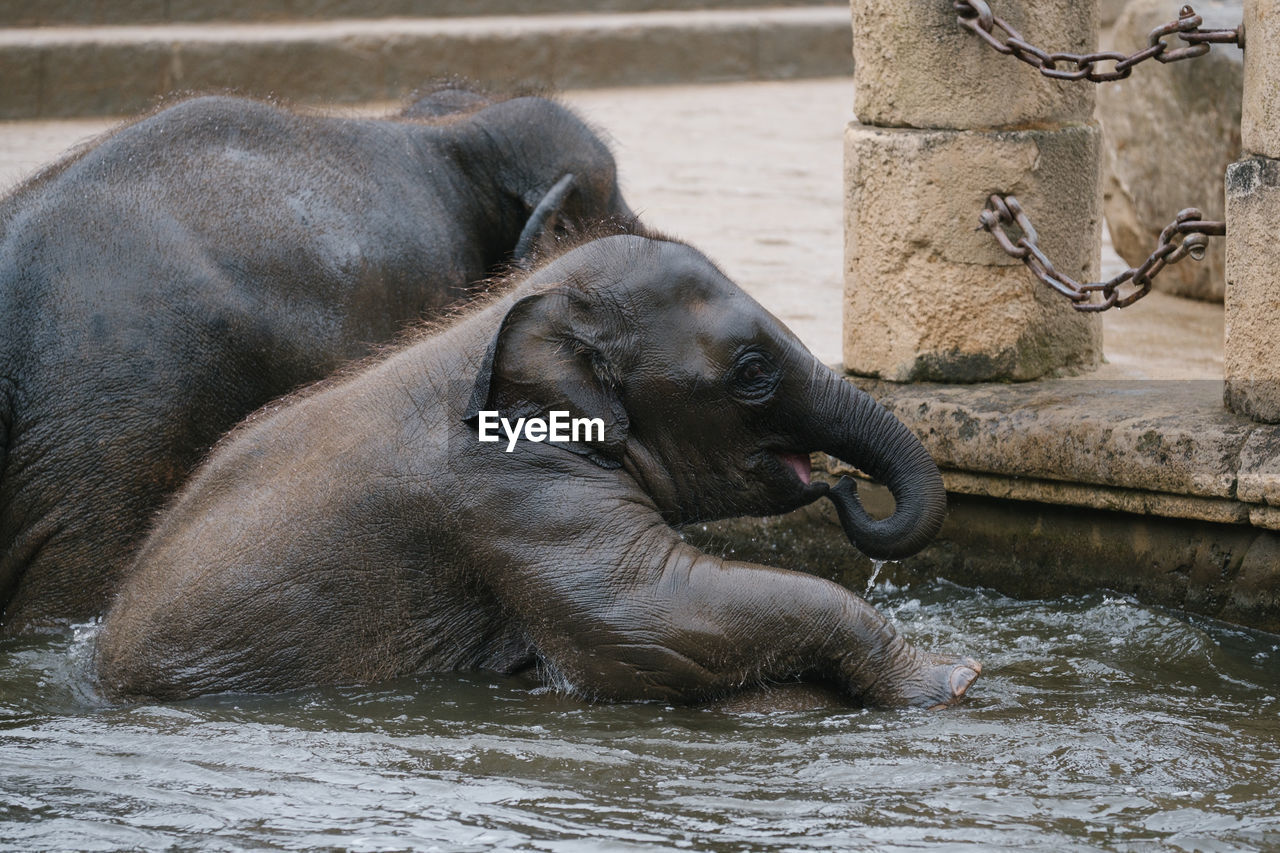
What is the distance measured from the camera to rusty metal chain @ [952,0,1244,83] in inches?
190

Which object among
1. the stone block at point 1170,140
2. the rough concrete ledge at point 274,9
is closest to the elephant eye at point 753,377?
the stone block at point 1170,140

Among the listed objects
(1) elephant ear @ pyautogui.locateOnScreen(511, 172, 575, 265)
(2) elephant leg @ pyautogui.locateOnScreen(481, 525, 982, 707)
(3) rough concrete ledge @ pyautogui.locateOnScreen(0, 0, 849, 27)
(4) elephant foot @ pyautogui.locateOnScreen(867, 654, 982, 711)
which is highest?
(3) rough concrete ledge @ pyautogui.locateOnScreen(0, 0, 849, 27)

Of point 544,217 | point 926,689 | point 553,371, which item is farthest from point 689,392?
point 544,217

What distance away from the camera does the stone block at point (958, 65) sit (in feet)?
17.5

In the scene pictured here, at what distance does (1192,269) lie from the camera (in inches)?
315

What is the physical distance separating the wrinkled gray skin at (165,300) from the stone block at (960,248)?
1011 mm

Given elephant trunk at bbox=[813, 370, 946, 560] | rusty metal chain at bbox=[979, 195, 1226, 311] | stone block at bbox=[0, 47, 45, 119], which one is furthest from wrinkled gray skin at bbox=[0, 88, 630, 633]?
stone block at bbox=[0, 47, 45, 119]

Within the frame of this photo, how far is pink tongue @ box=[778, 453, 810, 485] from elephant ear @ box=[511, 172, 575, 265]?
1.76 meters

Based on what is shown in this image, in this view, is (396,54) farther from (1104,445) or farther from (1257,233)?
(1257,233)

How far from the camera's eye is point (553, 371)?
4.27 m

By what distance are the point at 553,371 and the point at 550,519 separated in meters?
0.35

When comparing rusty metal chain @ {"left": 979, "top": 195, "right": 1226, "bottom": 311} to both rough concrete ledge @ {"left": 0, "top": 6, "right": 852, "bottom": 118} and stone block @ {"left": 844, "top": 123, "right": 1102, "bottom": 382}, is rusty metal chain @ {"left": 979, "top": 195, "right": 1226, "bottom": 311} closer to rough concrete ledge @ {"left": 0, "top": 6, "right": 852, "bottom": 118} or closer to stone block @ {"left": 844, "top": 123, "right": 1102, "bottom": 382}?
stone block @ {"left": 844, "top": 123, "right": 1102, "bottom": 382}

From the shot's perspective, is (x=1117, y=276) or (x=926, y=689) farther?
(x=1117, y=276)

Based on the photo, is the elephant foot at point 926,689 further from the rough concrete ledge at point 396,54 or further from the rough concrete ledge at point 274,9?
the rough concrete ledge at point 274,9
